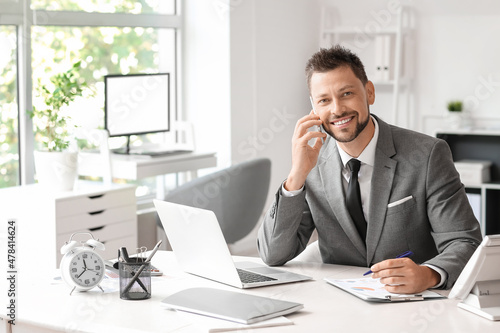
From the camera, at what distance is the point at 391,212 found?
2230mm

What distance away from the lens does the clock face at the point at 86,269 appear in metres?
1.98

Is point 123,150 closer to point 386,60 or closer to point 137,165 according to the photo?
point 137,165

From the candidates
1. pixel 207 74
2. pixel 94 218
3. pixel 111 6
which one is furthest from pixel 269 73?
pixel 94 218

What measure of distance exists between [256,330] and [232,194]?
2609 millimetres

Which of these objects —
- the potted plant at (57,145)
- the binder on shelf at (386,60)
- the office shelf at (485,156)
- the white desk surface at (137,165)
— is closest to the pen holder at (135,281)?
the potted plant at (57,145)

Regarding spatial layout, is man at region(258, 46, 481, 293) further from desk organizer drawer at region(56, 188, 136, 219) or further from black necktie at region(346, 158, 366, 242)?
desk organizer drawer at region(56, 188, 136, 219)

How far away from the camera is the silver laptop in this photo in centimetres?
196

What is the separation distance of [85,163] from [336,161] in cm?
221

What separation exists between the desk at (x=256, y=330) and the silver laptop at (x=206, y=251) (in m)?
0.04

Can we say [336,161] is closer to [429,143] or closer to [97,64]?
[429,143]

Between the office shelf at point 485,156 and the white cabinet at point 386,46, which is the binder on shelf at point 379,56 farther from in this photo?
the office shelf at point 485,156

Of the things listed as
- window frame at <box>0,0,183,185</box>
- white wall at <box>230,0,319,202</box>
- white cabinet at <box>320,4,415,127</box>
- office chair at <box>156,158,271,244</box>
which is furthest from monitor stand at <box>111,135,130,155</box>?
white cabinet at <box>320,4,415,127</box>

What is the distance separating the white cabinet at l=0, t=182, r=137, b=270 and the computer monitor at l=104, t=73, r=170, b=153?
20.9 inches

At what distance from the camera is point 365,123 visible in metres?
2.27
